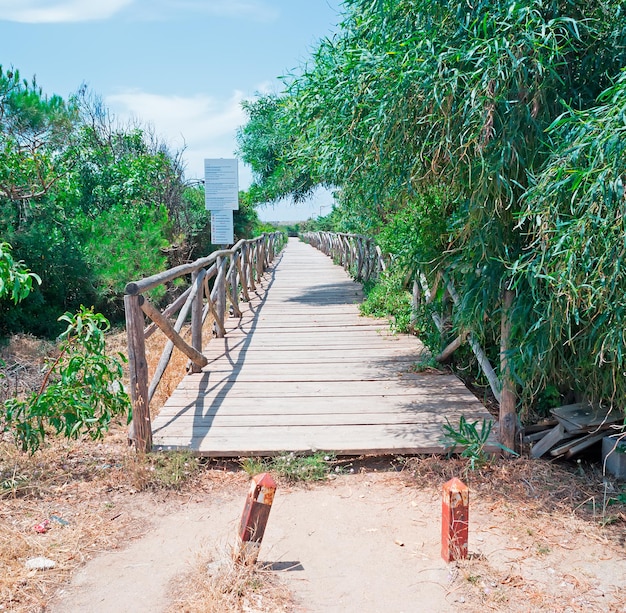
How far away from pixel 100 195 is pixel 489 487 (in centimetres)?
1027

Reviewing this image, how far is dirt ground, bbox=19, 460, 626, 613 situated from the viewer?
2.29 meters

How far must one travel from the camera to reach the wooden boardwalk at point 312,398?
3.69 metres

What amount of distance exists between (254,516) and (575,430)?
6.84ft

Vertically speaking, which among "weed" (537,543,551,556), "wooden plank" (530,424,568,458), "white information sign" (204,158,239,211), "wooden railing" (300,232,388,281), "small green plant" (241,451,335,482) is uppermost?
"white information sign" (204,158,239,211)

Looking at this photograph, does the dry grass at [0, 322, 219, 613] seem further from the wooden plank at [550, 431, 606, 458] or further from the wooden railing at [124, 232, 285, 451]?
the wooden plank at [550, 431, 606, 458]

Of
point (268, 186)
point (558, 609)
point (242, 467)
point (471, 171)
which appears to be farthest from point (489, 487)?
point (268, 186)

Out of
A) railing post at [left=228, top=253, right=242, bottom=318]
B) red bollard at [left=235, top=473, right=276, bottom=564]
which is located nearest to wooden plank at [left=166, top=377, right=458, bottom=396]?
red bollard at [left=235, top=473, right=276, bottom=564]

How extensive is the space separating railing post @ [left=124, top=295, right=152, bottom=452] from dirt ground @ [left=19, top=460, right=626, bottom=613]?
36cm

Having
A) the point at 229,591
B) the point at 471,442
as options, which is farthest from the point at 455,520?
the point at 471,442

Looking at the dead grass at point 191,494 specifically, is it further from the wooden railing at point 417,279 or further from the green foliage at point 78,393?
the wooden railing at point 417,279

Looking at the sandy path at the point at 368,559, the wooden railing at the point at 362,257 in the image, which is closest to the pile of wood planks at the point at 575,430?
the sandy path at the point at 368,559

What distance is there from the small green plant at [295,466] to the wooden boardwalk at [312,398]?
2.3 inches

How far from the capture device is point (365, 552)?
269cm

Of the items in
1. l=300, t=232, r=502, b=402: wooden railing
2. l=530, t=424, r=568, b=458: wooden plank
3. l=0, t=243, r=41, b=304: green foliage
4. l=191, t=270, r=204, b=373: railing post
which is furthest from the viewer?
l=191, t=270, r=204, b=373: railing post
